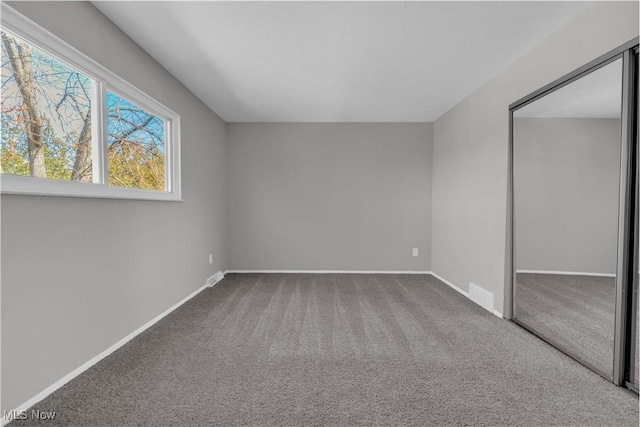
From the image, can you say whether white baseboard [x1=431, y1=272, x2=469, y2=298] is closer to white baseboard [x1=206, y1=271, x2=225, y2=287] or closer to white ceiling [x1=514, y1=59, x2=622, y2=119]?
white ceiling [x1=514, y1=59, x2=622, y2=119]

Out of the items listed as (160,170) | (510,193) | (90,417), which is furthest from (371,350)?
(160,170)

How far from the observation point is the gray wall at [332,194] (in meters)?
4.68

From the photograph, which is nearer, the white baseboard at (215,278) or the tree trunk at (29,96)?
the tree trunk at (29,96)

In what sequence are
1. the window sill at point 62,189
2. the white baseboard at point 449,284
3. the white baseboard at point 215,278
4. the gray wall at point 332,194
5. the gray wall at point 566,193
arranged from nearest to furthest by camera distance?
the window sill at point 62,189 < the gray wall at point 566,193 < the white baseboard at point 449,284 < the white baseboard at point 215,278 < the gray wall at point 332,194

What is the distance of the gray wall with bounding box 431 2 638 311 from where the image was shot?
1.92 m

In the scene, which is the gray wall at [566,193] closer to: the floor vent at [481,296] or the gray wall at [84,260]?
the floor vent at [481,296]

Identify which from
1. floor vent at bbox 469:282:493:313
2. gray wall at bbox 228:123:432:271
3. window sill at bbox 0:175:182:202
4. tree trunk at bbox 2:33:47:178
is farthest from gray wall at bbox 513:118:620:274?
tree trunk at bbox 2:33:47:178

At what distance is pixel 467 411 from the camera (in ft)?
4.99

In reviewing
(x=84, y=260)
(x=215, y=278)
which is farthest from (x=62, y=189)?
(x=215, y=278)

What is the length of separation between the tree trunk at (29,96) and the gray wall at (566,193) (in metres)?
3.49

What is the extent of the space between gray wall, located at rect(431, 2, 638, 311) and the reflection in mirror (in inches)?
6.9

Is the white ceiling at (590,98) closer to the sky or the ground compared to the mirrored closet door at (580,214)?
closer to the sky

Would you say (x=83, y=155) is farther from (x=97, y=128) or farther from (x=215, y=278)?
(x=215, y=278)

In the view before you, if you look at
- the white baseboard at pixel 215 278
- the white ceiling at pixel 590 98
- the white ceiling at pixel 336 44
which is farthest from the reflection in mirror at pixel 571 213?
the white baseboard at pixel 215 278
